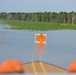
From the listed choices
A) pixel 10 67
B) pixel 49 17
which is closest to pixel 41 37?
pixel 10 67

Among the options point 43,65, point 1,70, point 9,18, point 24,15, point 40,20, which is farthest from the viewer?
point 9,18

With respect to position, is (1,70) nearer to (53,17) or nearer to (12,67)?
(12,67)

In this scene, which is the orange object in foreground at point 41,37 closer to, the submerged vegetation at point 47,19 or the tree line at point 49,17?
the submerged vegetation at point 47,19

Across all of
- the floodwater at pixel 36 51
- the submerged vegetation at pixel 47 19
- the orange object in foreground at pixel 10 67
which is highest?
the orange object in foreground at pixel 10 67

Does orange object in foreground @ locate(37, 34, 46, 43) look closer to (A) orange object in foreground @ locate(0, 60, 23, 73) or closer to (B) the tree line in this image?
(A) orange object in foreground @ locate(0, 60, 23, 73)

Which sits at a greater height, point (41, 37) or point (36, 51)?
point (41, 37)

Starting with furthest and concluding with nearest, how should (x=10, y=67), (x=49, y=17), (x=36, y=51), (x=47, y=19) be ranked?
(x=47, y=19) < (x=49, y=17) < (x=36, y=51) < (x=10, y=67)

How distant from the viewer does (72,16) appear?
7319cm

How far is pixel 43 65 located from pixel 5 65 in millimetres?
5369

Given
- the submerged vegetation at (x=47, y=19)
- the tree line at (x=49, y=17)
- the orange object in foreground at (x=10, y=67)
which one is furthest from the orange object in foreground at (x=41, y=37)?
the tree line at (x=49, y=17)

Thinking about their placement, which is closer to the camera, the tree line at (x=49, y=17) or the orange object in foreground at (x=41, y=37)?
the orange object in foreground at (x=41, y=37)

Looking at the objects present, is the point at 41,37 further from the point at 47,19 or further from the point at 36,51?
the point at 47,19

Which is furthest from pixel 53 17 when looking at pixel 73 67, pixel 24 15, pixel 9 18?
pixel 73 67

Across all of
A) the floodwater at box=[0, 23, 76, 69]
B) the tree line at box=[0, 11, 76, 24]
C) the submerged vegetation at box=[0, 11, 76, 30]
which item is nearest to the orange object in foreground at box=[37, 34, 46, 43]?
the floodwater at box=[0, 23, 76, 69]
